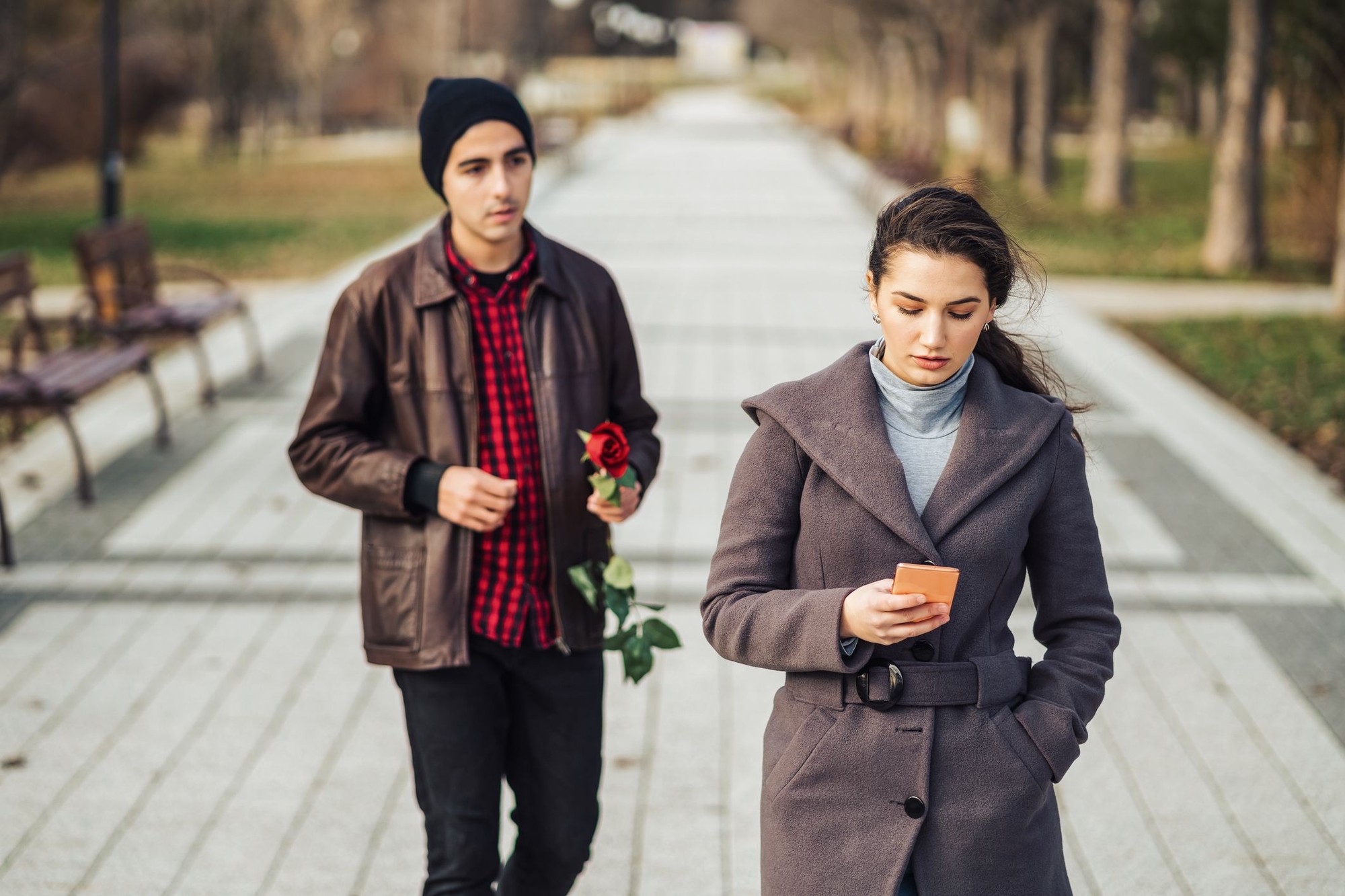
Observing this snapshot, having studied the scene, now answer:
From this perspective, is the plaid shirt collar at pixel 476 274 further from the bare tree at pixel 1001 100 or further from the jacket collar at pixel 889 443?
the bare tree at pixel 1001 100

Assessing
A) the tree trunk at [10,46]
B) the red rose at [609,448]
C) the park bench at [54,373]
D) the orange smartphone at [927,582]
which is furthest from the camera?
the tree trunk at [10,46]

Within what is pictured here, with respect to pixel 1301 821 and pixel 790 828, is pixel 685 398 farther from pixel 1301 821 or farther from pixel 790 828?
pixel 790 828

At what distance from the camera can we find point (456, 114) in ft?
9.66

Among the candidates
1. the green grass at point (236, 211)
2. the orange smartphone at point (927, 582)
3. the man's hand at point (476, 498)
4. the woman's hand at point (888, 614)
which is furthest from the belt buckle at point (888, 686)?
the green grass at point (236, 211)

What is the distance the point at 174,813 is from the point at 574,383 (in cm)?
200

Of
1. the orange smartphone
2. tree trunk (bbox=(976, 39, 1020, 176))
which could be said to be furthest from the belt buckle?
tree trunk (bbox=(976, 39, 1020, 176))

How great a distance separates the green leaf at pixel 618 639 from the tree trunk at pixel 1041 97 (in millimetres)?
22915

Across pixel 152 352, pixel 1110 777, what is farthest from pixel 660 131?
pixel 1110 777

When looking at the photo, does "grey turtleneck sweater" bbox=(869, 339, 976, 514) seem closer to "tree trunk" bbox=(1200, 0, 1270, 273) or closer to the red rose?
the red rose

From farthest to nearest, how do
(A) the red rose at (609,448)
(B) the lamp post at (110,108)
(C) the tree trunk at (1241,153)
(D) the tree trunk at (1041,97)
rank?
(D) the tree trunk at (1041,97), (C) the tree trunk at (1241,153), (B) the lamp post at (110,108), (A) the red rose at (609,448)

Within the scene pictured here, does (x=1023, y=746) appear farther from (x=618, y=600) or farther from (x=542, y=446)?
(x=542, y=446)

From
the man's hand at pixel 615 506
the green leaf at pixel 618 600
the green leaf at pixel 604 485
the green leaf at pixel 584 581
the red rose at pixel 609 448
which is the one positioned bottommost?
the green leaf at pixel 618 600

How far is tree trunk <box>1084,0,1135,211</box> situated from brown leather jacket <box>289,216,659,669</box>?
2017cm

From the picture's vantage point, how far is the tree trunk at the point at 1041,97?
82.6ft
